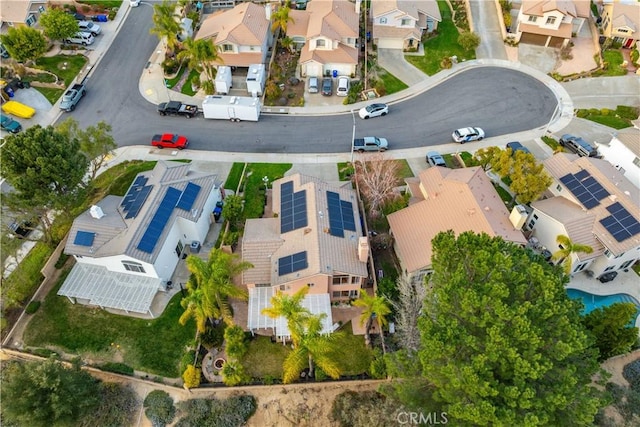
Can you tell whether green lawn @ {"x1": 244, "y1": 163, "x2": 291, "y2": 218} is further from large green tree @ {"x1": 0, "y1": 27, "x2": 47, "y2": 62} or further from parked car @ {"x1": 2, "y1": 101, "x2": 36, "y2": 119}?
large green tree @ {"x1": 0, "y1": 27, "x2": 47, "y2": 62}

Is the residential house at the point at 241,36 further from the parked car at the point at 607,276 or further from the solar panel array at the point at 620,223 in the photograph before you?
the parked car at the point at 607,276

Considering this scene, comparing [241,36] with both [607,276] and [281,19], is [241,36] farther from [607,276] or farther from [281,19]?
[607,276]

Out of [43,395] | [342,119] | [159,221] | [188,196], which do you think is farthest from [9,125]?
[342,119]

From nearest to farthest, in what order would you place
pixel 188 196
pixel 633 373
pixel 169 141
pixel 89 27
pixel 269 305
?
pixel 633 373, pixel 269 305, pixel 188 196, pixel 169 141, pixel 89 27

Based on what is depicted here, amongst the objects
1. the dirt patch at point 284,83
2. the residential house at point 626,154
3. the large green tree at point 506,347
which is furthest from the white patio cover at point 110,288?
the residential house at point 626,154

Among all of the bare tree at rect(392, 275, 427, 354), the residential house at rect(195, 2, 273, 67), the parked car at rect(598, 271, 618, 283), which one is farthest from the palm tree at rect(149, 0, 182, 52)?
the parked car at rect(598, 271, 618, 283)

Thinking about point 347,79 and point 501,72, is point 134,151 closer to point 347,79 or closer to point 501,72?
point 347,79
